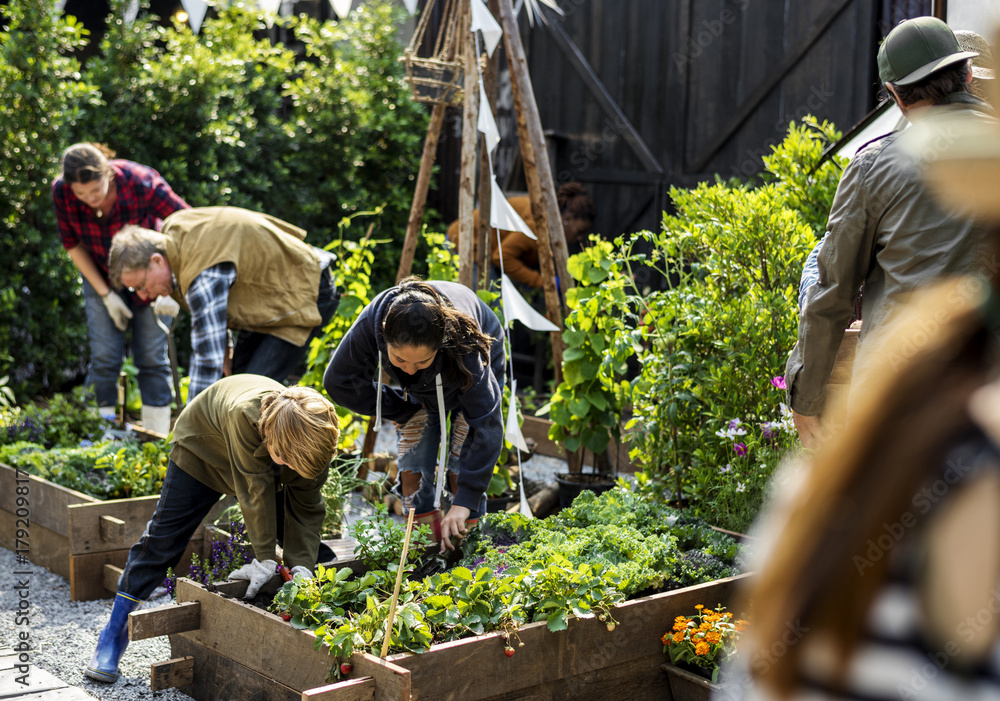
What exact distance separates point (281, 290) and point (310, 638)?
2.14m

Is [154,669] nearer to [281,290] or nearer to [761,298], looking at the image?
[281,290]

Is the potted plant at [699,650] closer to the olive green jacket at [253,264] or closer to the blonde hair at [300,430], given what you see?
the blonde hair at [300,430]

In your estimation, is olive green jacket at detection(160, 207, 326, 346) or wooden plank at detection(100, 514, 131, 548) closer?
wooden plank at detection(100, 514, 131, 548)

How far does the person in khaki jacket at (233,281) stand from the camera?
148 inches

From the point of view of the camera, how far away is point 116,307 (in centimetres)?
502

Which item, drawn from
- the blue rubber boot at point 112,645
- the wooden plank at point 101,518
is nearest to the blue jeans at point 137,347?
the wooden plank at point 101,518

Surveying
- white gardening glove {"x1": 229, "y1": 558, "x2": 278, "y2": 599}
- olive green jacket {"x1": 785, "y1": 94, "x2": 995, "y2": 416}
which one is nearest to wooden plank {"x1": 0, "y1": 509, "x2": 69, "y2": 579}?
white gardening glove {"x1": 229, "y1": 558, "x2": 278, "y2": 599}

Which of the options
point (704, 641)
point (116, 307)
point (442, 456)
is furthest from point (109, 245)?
point (704, 641)

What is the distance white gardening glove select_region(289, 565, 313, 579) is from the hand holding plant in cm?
105

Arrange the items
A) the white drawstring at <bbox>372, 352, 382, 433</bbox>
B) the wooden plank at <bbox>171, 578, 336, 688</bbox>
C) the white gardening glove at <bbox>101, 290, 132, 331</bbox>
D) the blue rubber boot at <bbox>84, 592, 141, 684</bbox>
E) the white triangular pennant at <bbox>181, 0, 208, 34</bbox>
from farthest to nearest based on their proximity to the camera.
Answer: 1. the white triangular pennant at <bbox>181, 0, 208, 34</bbox>
2. the white gardening glove at <bbox>101, 290, 132, 331</bbox>
3. the white drawstring at <bbox>372, 352, 382, 433</bbox>
4. the blue rubber boot at <bbox>84, 592, 141, 684</bbox>
5. the wooden plank at <bbox>171, 578, 336, 688</bbox>

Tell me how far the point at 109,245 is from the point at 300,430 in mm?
2931

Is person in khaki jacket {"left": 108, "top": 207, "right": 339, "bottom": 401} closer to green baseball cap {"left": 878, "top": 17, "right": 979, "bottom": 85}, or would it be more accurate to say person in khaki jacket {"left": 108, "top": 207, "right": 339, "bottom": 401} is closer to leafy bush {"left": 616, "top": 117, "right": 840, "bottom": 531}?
leafy bush {"left": 616, "top": 117, "right": 840, "bottom": 531}

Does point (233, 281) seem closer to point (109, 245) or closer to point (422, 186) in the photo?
point (422, 186)

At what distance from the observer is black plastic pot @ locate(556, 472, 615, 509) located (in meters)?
4.21
